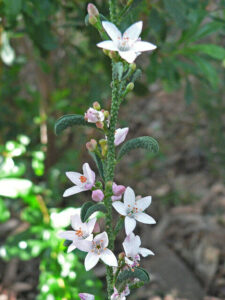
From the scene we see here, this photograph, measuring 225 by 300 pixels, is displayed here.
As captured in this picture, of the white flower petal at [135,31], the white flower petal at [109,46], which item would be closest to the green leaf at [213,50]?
the white flower petal at [135,31]

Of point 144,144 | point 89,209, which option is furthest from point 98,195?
point 144,144

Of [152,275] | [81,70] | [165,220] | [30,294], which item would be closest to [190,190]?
[165,220]

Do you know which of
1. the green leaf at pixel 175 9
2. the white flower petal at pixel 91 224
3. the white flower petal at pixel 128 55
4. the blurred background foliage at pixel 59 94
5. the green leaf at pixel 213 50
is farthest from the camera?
the green leaf at pixel 213 50

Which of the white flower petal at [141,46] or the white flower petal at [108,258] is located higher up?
the white flower petal at [141,46]

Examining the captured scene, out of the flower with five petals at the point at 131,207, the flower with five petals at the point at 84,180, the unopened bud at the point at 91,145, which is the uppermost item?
the unopened bud at the point at 91,145

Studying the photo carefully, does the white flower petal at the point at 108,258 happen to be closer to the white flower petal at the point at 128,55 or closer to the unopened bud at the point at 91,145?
the unopened bud at the point at 91,145

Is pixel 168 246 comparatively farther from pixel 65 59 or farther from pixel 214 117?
pixel 65 59

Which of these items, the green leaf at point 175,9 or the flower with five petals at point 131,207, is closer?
the flower with five petals at point 131,207

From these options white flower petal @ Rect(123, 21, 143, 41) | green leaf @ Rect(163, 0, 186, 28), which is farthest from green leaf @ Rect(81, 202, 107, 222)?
green leaf @ Rect(163, 0, 186, 28)

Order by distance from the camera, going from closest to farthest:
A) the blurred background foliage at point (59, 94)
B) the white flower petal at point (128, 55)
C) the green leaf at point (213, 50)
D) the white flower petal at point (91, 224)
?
the white flower petal at point (128, 55)
the white flower petal at point (91, 224)
the blurred background foliage at point (59, 94)
the green leaf at point (213, 50)
